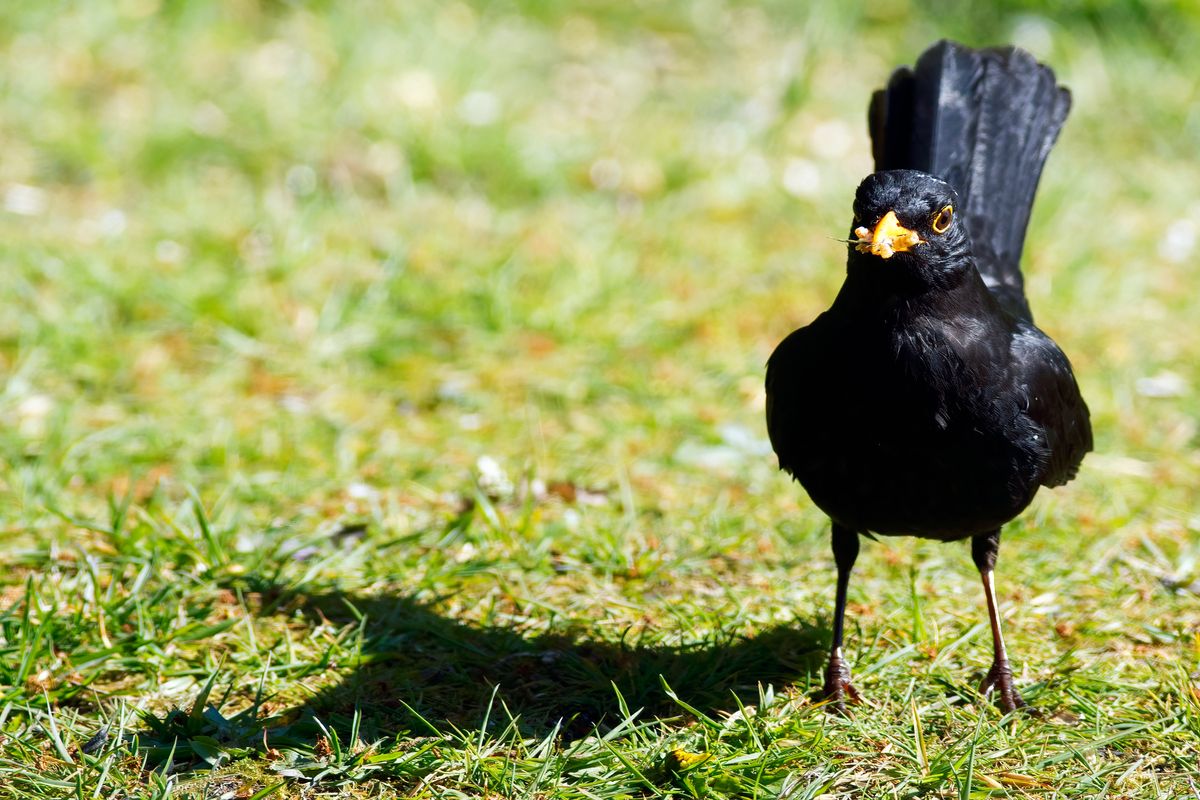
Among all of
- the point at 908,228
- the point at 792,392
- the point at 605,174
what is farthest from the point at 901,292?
the point at 605,174

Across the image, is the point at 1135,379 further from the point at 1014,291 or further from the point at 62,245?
the point at 62,245

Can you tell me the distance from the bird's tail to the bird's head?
3.21ft

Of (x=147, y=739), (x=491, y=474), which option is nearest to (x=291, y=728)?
(x=147, y=739)

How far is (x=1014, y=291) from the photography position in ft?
14.4

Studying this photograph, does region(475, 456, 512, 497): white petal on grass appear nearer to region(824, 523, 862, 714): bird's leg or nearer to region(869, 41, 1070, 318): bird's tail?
region(824, 523, 862, 714): bird's leg

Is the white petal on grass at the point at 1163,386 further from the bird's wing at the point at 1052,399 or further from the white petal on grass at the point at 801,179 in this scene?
the white petal on grass at the point at 801,179

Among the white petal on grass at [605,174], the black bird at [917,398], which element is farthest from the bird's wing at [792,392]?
the white petal on grass at [605,174]

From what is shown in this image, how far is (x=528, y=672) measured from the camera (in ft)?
12.6

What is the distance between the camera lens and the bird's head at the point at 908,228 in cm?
331

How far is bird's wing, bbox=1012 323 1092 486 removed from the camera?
3.55 meters

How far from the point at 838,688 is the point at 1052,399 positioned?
0.97 metres

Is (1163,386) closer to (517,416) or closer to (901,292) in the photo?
(517,416)

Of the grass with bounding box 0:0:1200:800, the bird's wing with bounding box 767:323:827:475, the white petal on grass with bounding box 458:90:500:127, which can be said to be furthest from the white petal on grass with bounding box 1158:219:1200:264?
the bird's wing with bounding box 767:323:827:475

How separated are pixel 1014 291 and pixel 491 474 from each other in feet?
6.24
